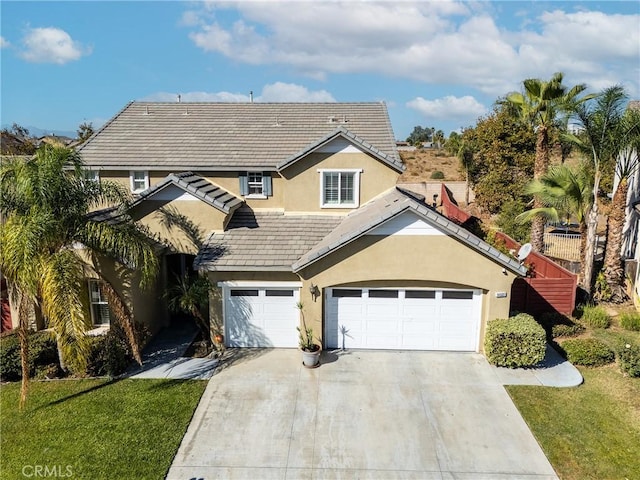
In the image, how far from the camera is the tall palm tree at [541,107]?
21.5m

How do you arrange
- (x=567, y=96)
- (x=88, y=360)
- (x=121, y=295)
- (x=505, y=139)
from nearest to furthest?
(x=88, y=360) → (x=121, y=295) → (x=567, y=96) → (x=505, y=139)

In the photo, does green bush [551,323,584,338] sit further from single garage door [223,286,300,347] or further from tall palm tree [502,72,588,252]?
single garage door [223,286,300,347]

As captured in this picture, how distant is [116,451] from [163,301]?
7.85m

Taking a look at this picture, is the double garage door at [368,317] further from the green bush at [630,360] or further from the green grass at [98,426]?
the green bush at [630,360]

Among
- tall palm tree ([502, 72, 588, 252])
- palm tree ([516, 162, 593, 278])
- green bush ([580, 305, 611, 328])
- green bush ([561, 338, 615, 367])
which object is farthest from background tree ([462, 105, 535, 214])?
green bush ([561, 338, 615, 367])

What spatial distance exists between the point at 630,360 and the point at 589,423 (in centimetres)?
367

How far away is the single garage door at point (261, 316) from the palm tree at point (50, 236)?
4.40m

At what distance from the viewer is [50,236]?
12086mm

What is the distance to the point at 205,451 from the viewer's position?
11.0 m

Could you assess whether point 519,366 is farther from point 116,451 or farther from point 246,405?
point 116,451

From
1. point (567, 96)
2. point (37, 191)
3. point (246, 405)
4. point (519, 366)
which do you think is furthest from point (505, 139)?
point (37, 191)

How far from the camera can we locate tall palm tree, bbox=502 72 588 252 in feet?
70.4

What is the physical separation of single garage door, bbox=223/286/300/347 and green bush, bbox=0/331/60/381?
5.56m

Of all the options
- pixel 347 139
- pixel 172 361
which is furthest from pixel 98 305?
pixel 347 139
